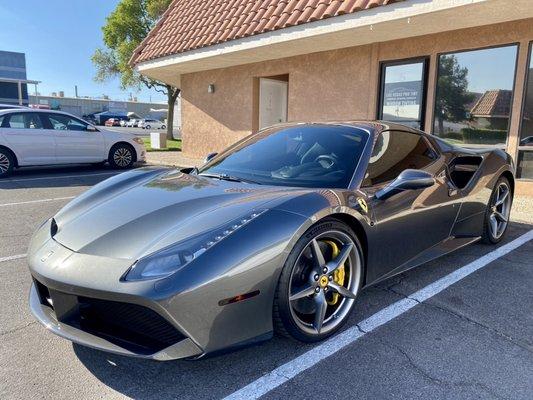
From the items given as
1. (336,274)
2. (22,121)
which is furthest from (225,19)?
(336,274)

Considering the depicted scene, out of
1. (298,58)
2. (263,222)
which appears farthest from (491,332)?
(298,58)

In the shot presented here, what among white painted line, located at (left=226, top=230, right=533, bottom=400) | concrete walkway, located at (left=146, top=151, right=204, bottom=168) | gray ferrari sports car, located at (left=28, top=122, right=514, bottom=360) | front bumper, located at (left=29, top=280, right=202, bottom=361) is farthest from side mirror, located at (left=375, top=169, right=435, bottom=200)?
concrete walkway, located at (left=146, top=151, right=204, bottom=168)

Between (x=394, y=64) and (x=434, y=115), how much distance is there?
1.28m

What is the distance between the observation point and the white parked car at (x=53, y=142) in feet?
29.2

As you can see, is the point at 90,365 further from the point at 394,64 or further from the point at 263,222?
the point at 394,64

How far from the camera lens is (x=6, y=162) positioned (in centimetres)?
886

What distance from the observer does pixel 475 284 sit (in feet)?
11.2

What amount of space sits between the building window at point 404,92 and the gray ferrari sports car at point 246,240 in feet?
14.8

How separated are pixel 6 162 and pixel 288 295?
877 centimetres

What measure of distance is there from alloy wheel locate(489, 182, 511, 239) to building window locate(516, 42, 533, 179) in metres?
2.74

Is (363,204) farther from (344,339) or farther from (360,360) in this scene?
(360,360)

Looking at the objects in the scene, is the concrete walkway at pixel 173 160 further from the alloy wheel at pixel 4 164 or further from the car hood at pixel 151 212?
the car hood at pixel 151 212

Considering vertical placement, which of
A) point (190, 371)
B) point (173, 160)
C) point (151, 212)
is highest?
point (151, 212)

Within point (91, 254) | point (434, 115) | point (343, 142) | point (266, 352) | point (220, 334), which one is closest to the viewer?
point (220, 334)
